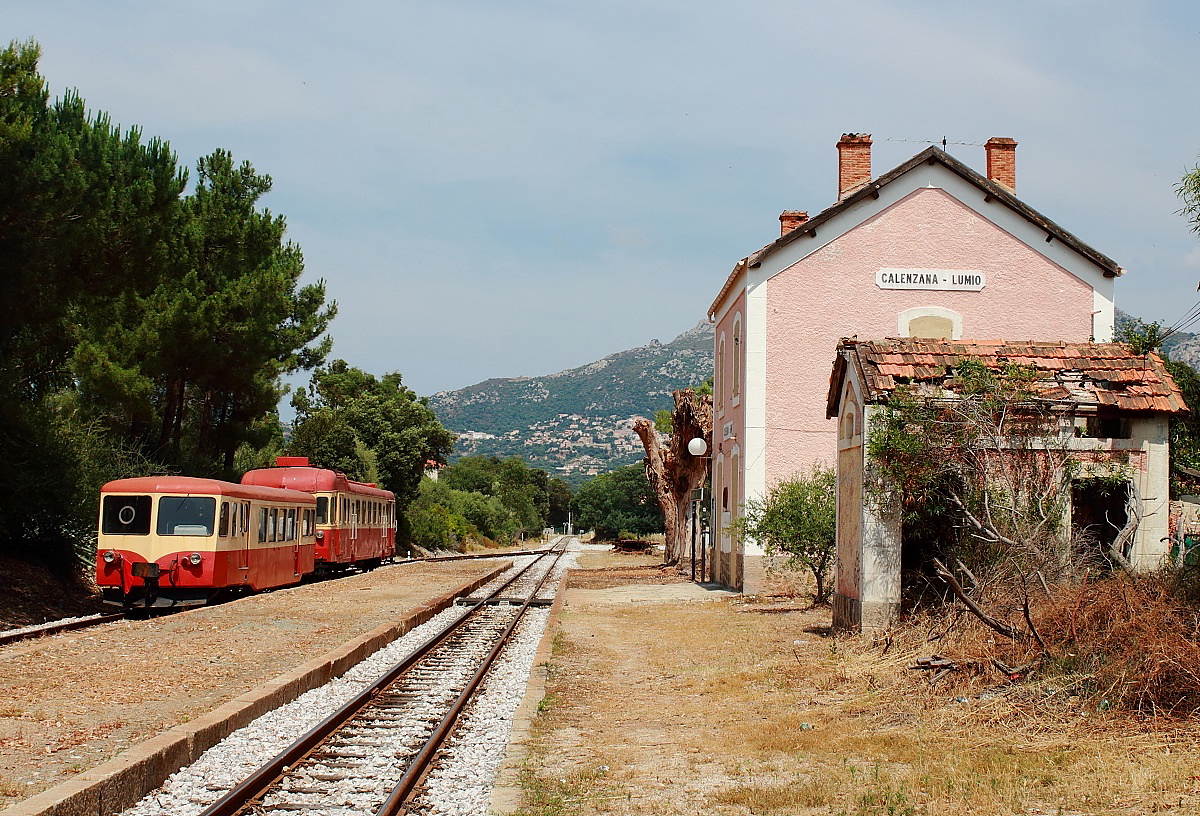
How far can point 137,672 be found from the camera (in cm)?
1191

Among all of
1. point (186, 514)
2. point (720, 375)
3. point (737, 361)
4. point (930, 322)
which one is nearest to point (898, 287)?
point (930, 322)

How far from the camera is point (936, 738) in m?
8.34

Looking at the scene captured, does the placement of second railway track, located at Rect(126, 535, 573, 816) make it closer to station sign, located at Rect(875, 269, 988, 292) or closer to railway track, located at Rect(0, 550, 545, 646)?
railway track, located at Rect(0, 550, 545, 646)

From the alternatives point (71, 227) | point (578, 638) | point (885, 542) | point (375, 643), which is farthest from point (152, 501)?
point (885, 542)

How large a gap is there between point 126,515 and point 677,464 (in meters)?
20.8

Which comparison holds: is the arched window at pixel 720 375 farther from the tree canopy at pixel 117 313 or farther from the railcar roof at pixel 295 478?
the tree canopy at pixel 117 313

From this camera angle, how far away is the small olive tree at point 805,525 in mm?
19188

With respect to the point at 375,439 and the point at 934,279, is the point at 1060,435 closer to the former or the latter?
Result: the point at 934,279

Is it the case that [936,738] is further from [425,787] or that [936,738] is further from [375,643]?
[375,643]

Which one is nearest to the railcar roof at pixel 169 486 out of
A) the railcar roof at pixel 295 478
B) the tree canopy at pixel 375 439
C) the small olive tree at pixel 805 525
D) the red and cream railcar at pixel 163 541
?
the red and cream railcar at pixel 163 541

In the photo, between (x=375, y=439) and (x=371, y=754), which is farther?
(x=375, y=439)

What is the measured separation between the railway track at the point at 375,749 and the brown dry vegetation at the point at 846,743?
2.80ft

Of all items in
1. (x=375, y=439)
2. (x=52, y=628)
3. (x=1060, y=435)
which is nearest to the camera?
Result: (x=1060, y=435)

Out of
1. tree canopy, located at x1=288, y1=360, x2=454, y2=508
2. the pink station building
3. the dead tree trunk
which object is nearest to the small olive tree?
the pink station building
